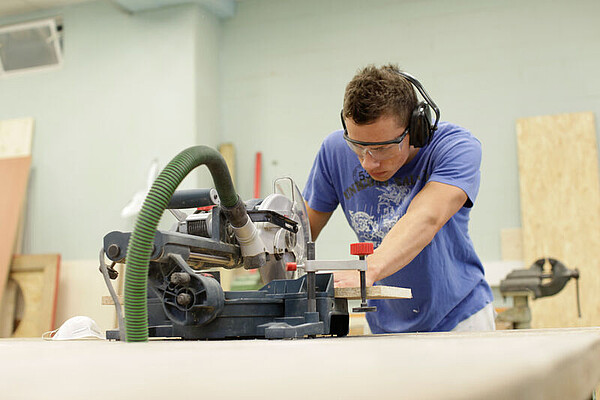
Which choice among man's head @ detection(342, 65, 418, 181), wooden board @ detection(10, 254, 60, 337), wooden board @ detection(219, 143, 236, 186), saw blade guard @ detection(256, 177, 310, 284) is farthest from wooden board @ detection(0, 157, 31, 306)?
man's head @ detection(342, 65, 418, 181)

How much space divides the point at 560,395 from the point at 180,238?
2.66 feet

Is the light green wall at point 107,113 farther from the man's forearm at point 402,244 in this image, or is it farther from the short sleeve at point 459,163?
the man's forearm at point 402,244

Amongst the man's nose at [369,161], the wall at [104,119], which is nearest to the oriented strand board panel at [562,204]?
the wall at [104,119]

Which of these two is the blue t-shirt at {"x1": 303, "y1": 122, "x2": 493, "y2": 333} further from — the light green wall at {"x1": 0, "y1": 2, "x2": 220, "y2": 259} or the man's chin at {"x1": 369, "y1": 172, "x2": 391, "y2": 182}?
the light green wall at {"x1": 0, "y1": 2, "x2": 220, "y2": 259}

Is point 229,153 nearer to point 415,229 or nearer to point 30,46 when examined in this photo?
point 30,46

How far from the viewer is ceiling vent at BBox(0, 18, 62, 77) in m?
5.91

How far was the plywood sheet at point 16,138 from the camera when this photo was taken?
19.0 feet

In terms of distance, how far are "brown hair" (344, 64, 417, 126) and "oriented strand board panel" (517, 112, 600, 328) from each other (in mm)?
3155

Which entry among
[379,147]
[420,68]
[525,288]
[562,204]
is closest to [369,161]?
[379,147]

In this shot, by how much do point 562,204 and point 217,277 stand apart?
→ 3.77 m

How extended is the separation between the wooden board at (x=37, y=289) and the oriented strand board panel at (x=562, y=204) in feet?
12.8

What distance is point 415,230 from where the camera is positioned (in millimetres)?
1583

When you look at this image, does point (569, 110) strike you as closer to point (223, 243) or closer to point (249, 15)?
point (249, 15)

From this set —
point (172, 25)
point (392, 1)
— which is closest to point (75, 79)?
point (172, 25)
